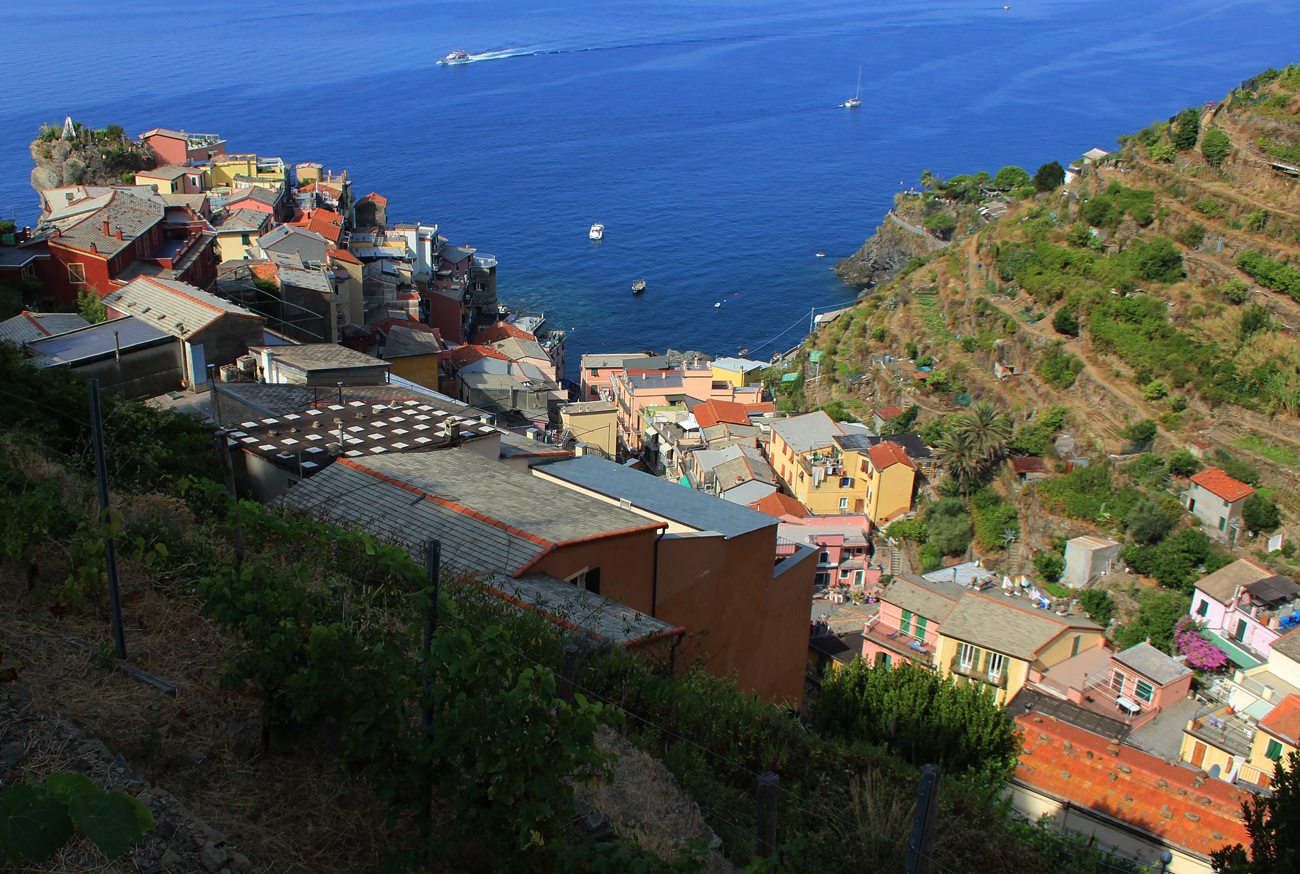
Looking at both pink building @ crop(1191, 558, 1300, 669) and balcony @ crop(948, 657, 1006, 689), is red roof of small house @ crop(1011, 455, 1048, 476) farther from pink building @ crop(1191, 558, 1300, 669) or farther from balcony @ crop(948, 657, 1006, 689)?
balcony @ crop(948, 657, 1006, 689)

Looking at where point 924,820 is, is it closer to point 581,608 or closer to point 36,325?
point 581,608

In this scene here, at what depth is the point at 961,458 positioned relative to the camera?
33000 mm

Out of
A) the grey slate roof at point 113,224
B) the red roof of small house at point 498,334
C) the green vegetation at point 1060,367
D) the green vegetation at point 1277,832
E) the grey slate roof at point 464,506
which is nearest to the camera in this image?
the green vegetation at point 1277,832

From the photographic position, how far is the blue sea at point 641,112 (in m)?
64.9

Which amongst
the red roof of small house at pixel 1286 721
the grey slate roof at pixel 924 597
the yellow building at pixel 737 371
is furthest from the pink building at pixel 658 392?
the red roof of small house at pixel 1286 721

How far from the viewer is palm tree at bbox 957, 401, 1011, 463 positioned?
32656mm

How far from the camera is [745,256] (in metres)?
67.9

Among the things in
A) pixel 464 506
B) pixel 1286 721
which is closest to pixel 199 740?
pixel 464 506

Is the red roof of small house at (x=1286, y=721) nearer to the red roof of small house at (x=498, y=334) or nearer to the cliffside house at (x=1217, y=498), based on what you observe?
the cliffside house at (x=1217, y=498)

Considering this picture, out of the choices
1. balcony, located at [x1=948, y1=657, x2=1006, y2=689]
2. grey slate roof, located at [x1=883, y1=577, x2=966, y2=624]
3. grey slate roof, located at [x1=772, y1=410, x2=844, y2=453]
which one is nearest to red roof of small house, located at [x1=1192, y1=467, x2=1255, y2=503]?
grey slate roof, located at [x1=883, y1=577, x2=966, y2=624]

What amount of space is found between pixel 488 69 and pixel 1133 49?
321ft

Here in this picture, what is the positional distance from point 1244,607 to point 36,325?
27.8m

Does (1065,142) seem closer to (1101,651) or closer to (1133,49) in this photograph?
(1133,49)

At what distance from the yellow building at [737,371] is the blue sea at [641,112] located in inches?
248
